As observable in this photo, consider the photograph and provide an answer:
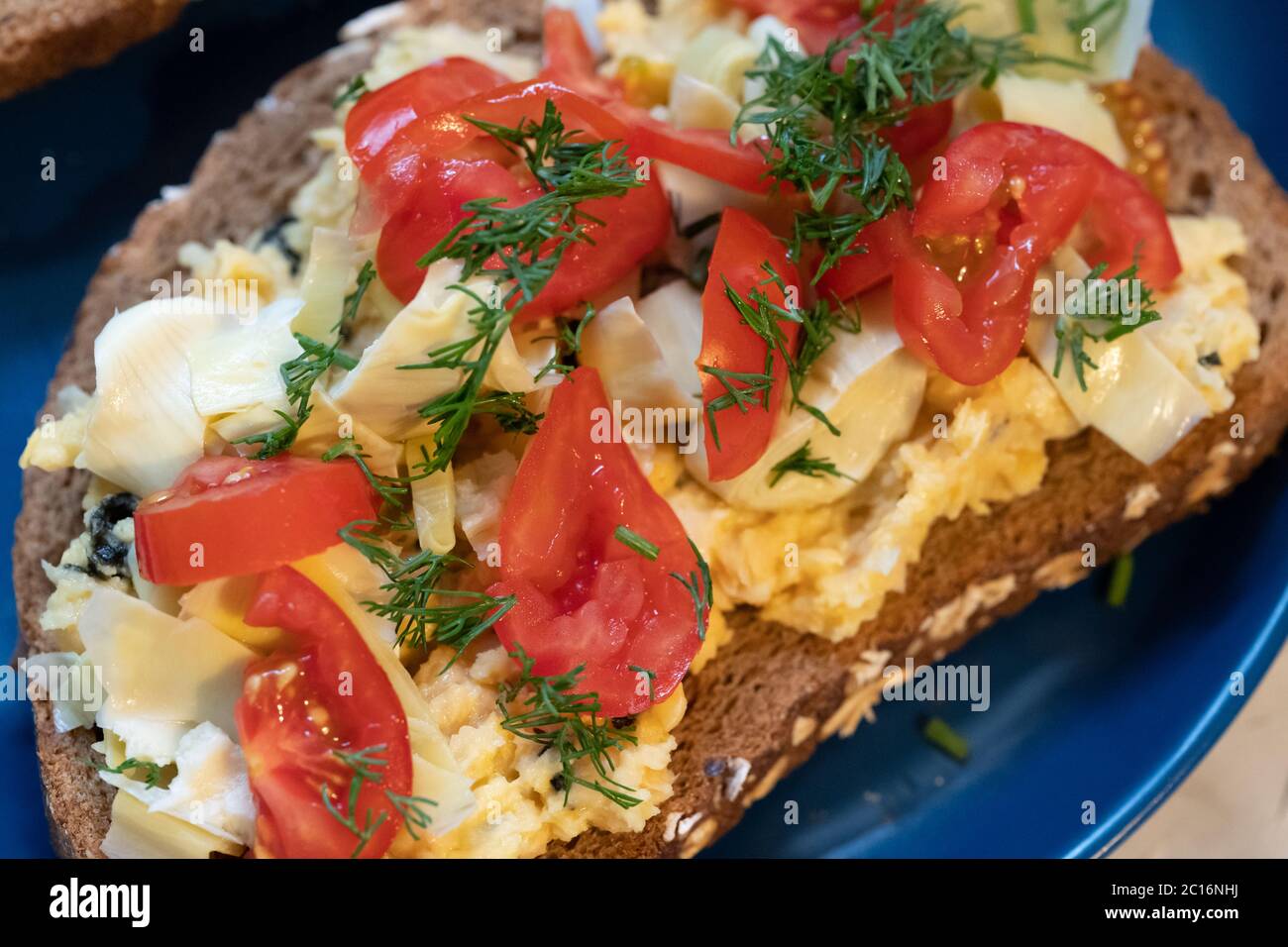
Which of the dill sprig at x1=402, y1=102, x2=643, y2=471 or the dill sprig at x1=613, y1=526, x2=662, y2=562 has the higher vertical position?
the dill sprig at x1=402, y1=102, x2=643, y2=471

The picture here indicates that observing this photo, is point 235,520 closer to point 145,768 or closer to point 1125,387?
point 145,768

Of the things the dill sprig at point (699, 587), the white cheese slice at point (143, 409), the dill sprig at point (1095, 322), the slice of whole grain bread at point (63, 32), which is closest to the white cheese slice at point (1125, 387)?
the dill sprig at point (1095, 322)

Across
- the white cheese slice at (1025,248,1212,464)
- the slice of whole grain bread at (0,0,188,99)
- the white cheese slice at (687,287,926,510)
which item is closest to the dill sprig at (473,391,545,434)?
the white cheese slice at (687,287,926,510)

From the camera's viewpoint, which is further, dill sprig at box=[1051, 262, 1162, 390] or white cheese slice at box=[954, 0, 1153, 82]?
white cheese slice at box=[954, 0, 1153, 82]

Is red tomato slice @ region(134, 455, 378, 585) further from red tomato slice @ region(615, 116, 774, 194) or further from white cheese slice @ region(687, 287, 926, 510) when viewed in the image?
red tomato slice @ region(615, 116, 774, 194)

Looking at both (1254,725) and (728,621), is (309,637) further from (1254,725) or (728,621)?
(1254,725)
